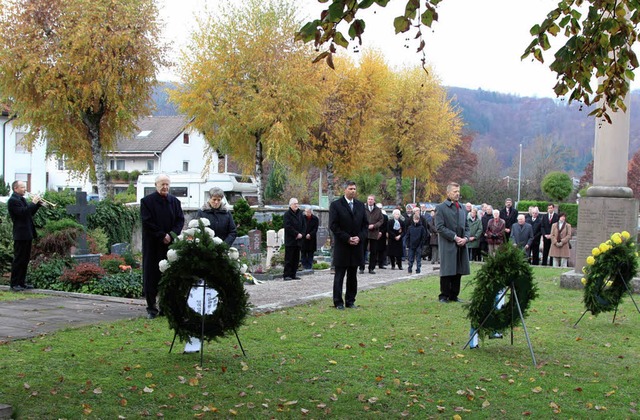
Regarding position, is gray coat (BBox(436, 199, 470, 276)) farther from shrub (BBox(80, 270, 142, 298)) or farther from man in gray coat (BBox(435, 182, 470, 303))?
shrub (BBox(80, 270, 142, 298))

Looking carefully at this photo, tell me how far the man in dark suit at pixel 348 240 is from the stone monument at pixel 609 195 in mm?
5852

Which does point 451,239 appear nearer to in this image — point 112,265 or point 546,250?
point 112,265

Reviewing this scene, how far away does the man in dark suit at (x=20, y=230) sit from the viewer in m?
13.6

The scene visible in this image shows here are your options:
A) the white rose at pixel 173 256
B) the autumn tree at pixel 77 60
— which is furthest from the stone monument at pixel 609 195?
the autumn tree at pixel 77 60

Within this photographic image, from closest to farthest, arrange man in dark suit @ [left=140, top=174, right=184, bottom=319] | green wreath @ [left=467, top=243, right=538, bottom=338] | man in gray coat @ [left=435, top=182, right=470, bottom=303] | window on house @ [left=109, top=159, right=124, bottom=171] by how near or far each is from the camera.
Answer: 1. green wreath @ [left=467, top=243, right=538, bottom=338]
2. man in dark suit @ [left=140, top=174, right=184, bottom=319]
3. man in gray coat @ [left=435, top=182, right=470, bottom=303]
4. window on house @ [left=109, top=159, right=124, bottom=171]

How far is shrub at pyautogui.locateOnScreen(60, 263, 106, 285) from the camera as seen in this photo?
13773mm

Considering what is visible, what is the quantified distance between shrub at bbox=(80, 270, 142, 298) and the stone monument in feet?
29.3

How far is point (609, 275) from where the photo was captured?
1065 centimetres

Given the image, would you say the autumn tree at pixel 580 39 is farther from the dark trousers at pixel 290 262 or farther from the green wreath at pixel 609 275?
the dark trousers at pixel 290 262

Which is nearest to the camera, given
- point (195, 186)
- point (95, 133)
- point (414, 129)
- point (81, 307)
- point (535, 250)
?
point (81, 307)

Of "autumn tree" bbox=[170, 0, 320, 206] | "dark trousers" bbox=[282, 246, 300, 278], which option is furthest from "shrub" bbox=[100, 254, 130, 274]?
"autumn tree" bbox=[170, 0, 320, 206]

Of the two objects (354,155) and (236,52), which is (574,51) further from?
Answer: (354,155)

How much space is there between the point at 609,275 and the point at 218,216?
18.1 ft

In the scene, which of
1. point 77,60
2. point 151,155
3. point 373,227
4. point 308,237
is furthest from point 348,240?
point 151,155
